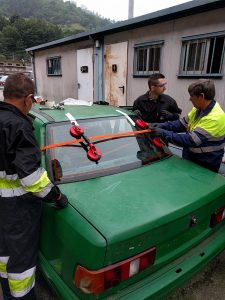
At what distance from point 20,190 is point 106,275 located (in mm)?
758

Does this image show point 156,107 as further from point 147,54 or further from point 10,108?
point 147,54

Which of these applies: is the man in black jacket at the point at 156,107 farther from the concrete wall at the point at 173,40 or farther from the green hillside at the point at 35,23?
the green hillside at the point at 35,23

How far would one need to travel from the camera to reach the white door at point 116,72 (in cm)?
740

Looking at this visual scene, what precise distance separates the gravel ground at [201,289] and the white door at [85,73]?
24.8ft

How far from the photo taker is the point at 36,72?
13672 mm

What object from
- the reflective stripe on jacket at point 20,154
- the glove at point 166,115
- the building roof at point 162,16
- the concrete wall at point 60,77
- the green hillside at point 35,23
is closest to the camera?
the reflective stripe on jacket at point 20,154

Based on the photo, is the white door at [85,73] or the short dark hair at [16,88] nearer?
the short dark hair at [16,88]

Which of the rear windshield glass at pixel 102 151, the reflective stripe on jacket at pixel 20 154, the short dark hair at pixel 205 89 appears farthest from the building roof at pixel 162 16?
the reflective stripe on jacket at pixel 20 154

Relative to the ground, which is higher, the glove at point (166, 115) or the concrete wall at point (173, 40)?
the concrete wall at point (173, 40)

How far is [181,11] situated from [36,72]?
1016 cm

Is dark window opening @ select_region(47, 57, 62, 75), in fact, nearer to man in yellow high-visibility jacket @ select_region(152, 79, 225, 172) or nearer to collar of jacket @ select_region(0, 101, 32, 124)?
man in yellow high-visibility jacket @ select_region(152, 79, 225, 172)

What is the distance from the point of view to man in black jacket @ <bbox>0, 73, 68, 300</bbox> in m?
1.49

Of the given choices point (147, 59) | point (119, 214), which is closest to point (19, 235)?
point (119, 214)

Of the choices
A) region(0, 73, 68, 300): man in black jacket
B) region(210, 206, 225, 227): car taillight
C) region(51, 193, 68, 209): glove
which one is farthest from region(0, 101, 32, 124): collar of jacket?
region(210, 206, 225, 227): car taillight
